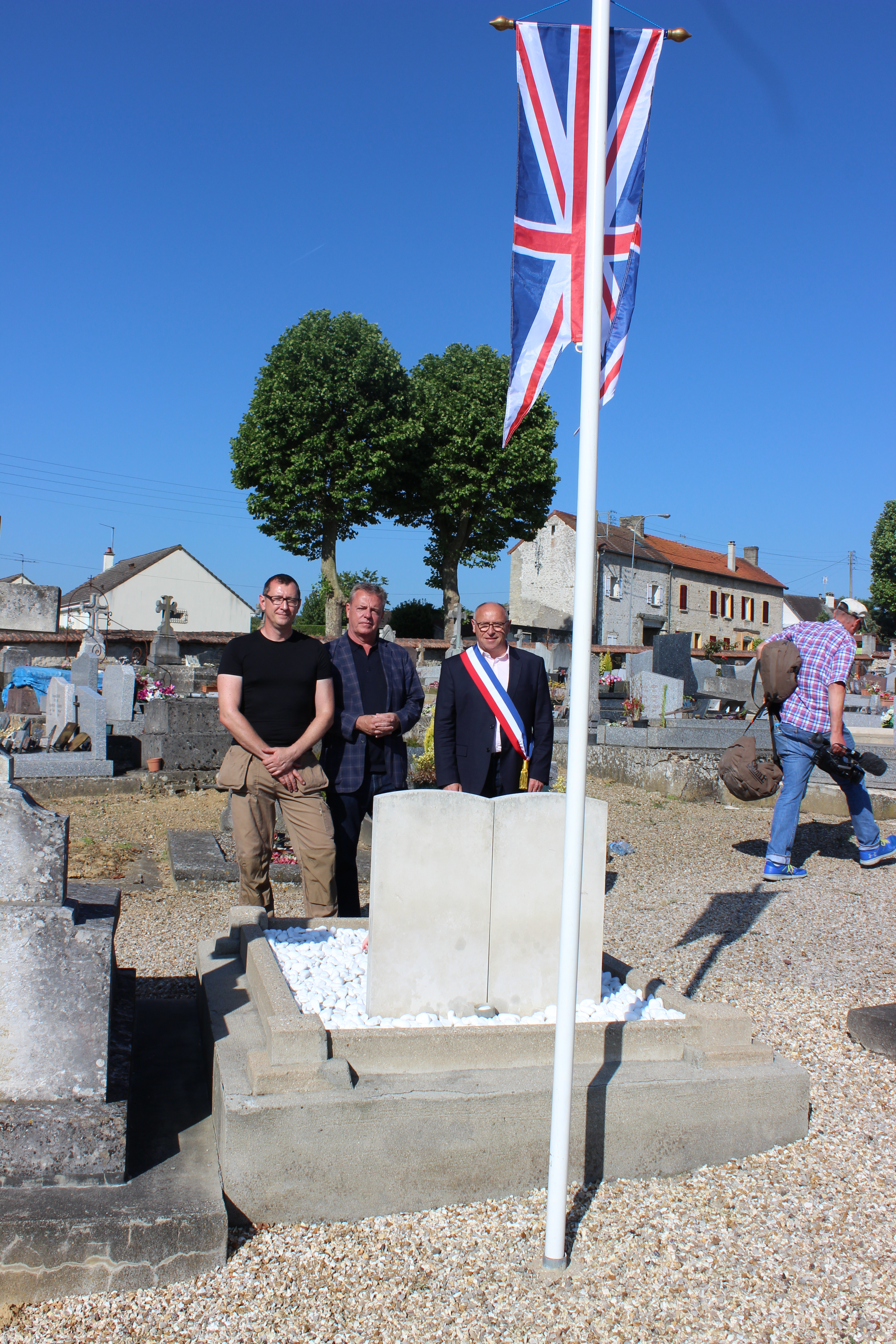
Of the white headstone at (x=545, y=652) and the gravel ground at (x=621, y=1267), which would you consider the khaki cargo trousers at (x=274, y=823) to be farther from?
the white headstone at (x=545, y=652)

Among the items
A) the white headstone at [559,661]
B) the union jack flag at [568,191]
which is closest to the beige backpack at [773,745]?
the union jack flag at [568,191]

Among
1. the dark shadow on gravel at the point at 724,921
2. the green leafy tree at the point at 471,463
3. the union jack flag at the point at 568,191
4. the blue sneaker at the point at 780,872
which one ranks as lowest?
the dark shadow on gravel at the point at 724,921

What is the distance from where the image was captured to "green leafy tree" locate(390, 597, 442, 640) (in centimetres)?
4144

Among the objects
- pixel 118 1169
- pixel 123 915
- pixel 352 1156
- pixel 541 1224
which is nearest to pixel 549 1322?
pixel 541 1224

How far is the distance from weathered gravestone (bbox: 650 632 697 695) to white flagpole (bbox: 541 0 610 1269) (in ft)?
42.1

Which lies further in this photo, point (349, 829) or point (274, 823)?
point (349, 829)

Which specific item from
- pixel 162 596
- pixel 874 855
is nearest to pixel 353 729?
pixel 874 855

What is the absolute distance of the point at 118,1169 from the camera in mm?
2469

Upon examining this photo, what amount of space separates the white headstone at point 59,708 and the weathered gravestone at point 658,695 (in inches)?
287

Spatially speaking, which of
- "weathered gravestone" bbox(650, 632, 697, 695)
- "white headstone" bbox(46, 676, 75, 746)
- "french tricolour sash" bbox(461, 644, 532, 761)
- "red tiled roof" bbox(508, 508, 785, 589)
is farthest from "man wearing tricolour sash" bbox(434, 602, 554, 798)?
"red tiled roof" bbox(508, 508, 785, 589)

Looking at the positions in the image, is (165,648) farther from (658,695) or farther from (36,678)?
(658,695)

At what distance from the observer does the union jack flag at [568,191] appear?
2.60 meters

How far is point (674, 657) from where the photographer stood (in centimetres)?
1514

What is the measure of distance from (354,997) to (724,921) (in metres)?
3.23
